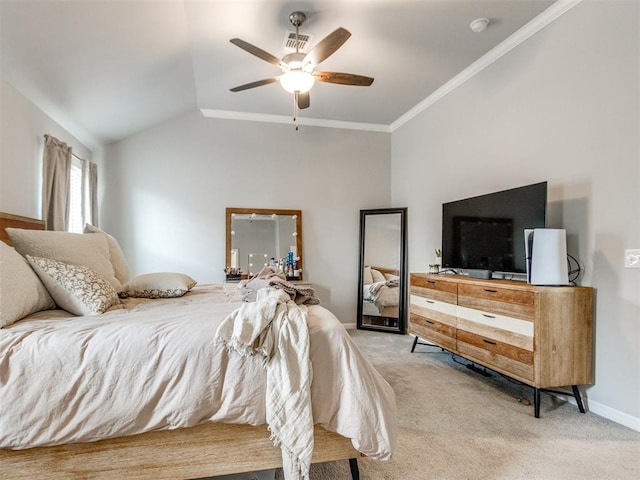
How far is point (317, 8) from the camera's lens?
8.06 ft

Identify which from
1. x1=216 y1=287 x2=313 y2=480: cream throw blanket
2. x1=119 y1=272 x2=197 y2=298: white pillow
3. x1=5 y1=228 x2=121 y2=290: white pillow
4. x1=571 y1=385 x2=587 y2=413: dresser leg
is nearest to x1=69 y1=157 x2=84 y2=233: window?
x1=5 y1=228 x2=121 y2=290: white pillow

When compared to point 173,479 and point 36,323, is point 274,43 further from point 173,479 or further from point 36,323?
point 173,479

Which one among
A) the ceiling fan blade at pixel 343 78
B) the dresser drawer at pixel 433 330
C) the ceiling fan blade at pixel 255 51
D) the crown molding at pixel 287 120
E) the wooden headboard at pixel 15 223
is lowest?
the dresser drawer at pixel 433 330

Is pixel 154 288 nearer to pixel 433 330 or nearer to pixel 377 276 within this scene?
pixel 433 330

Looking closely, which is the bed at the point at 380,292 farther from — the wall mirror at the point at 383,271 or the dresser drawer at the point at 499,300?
the dresser drawer at the point at 499,300

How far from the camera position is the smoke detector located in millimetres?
2610

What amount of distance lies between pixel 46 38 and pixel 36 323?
1.97 m

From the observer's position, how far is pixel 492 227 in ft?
9.46

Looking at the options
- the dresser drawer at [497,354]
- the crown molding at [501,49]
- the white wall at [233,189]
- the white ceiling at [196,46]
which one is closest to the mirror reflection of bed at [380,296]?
the white wall at [233,189]

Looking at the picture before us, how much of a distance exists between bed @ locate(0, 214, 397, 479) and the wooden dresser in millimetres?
1254

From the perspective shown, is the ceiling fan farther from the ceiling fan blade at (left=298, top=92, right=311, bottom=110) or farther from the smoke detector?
the smoke detector

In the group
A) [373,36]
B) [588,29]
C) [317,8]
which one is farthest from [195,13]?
[588,29]

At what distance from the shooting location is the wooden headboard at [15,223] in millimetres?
2396

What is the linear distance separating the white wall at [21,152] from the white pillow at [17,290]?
4.02 feet
